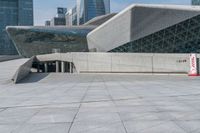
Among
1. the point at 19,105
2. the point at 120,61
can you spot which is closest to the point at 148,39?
the point at 120,61

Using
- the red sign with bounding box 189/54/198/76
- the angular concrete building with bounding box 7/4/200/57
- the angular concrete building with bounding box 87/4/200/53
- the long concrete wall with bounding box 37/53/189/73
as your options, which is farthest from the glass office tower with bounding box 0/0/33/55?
the red sign with bounding box 189/54/198/76

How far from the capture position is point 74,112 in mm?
→ 9414

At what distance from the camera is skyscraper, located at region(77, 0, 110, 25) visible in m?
151

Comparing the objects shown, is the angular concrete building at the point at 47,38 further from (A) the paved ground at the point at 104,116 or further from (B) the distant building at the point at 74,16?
(B) the distant building at the point at 74,16

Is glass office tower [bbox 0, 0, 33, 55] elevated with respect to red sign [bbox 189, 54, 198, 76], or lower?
elevated

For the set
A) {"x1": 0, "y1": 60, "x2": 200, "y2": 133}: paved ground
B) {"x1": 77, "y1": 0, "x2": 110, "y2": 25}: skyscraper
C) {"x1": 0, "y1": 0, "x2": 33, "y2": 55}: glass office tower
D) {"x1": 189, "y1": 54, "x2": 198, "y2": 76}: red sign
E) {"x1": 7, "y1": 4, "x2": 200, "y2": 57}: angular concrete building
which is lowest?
{"x1": 0, "y1": 60, "x2": 200, "y2": 133}: paved ground

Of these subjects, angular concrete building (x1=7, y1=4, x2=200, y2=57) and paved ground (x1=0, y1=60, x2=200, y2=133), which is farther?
angular concrete building (x1=7, y1=4, x2=200, y2=57)

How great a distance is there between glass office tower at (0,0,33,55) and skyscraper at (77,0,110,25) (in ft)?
100

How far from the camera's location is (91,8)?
151375mm

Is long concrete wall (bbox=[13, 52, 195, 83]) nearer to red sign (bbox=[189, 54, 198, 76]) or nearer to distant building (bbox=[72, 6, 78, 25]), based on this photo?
red sign (bbox=[189, 54, 198, 76])

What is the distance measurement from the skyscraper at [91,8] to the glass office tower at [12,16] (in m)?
30.5

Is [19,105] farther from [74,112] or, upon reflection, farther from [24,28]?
[24,28]

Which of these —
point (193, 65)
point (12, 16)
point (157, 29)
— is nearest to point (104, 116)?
point (193, 65)

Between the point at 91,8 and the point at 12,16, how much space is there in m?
37.8
